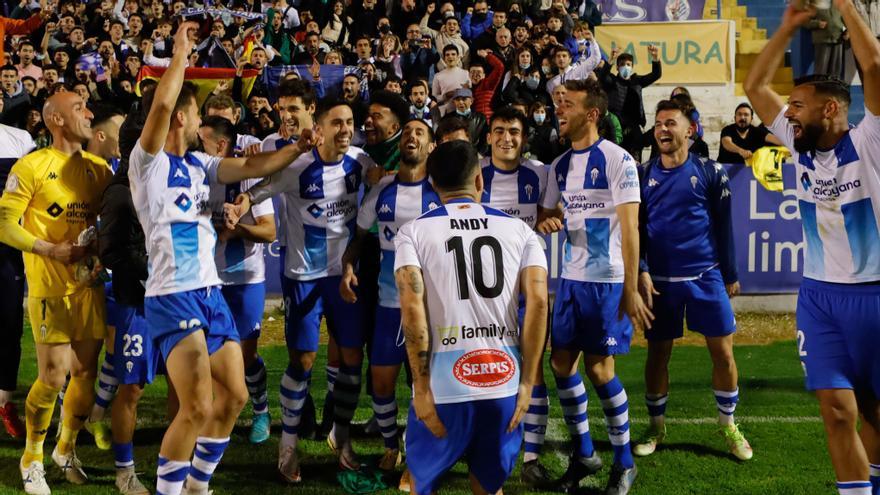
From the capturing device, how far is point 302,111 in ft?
23.4

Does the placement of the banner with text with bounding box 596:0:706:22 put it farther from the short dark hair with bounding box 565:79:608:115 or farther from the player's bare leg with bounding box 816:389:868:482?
the player's bare leg with bounding box 816:389:868:482

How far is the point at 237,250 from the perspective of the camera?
22.9 ft

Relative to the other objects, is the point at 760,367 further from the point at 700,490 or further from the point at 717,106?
the point at 717,106

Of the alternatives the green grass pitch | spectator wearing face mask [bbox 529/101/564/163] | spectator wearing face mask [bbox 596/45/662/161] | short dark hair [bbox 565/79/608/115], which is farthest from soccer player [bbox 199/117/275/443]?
spectator wearing face mask [bbox 596/45/662/161]

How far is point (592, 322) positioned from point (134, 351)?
2.99 meters

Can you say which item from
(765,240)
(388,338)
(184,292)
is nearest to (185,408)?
(184,292)

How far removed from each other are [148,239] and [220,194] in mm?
1711

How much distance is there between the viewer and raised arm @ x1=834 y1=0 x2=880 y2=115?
4.46m

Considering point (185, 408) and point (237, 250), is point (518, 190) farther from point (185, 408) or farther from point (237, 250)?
point (185, 408)

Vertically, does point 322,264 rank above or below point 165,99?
below

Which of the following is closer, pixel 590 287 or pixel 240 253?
pixel 590 287

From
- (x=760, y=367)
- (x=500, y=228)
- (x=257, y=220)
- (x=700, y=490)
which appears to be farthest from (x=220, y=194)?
(x=760, y=367)

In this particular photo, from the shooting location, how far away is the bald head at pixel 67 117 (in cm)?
605

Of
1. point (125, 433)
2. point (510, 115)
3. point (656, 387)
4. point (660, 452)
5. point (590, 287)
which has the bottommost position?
point (660, 452)
